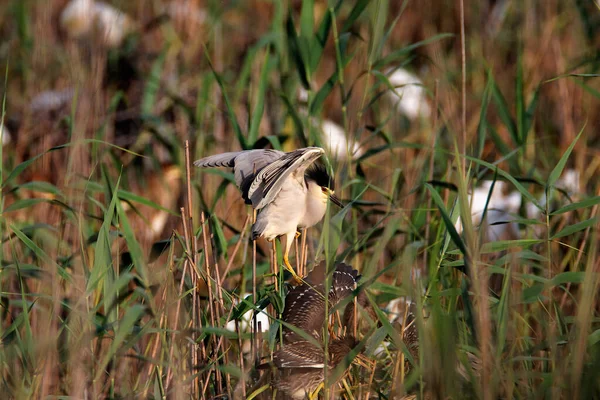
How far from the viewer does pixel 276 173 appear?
6.95 ft

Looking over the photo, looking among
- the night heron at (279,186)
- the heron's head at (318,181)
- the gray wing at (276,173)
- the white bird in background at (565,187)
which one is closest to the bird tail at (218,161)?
the night heron at (279,186)

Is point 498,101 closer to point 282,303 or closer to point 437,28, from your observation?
point 282,303

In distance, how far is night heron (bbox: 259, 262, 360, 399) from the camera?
2.05 metres

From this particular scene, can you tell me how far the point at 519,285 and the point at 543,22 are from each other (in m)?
3.15

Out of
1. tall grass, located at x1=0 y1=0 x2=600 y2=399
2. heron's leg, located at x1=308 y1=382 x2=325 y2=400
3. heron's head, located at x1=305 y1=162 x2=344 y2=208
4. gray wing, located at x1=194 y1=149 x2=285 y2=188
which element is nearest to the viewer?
tall grass, located at x1=0 y1=0 x2=600 y2=399

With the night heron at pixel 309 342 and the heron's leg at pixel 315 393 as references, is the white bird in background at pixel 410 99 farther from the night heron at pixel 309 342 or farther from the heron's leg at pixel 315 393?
the heron's leg at pixel 315 393

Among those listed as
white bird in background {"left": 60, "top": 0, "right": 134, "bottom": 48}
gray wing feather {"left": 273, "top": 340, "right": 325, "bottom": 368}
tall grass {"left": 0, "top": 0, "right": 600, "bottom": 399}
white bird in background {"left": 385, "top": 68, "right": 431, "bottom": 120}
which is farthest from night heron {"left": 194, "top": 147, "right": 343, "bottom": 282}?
white bird in background {"left": 60, "top": 0, "right": 134, "bottom": 48}

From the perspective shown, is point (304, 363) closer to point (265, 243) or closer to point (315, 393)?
point (315, 393)

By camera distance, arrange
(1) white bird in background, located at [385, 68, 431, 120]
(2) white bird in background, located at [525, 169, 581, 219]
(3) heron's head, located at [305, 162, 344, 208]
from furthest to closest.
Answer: (1) white bird in background, located at [385, 68, 431, 120]
(2) white bird in background, located at [525, 169, 581, 219]
(3) heron's head, located at [305, 162, 344, 208]

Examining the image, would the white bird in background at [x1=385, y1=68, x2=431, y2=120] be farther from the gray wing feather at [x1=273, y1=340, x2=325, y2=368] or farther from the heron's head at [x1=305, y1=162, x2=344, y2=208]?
the gray wing feather at [x1=273, y1=340, x2=325, y2=368]

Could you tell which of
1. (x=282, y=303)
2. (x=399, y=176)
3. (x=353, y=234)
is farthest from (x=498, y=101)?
(x=282, y=303)

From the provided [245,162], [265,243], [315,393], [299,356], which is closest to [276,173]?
[245,162]

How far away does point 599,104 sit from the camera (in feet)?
15.4

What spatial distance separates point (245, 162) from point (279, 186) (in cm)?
14
